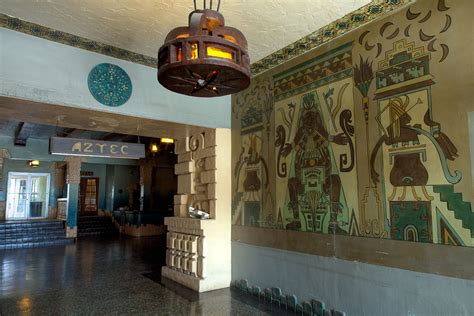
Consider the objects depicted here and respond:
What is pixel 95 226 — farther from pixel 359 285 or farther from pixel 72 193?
pixel 359 285

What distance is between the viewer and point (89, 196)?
1373cm

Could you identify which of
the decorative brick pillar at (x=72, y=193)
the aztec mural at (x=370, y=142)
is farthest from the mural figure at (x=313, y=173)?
the decorative brick pillar at (x=72, y=193)

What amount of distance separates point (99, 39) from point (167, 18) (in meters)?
0.96

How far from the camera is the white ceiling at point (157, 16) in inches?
110

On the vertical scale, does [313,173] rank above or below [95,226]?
above

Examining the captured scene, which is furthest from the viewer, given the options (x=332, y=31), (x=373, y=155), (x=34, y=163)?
(x=34, y=163)

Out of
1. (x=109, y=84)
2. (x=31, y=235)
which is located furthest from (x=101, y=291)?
(x=31, y=235)

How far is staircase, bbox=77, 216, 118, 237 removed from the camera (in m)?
11.6

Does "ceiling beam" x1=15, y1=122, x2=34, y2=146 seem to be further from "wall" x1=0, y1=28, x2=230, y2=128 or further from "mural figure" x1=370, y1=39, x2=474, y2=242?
"mural figure" x1=370, y1=39, x2=474, y2=242

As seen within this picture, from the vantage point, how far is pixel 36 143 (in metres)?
10.1

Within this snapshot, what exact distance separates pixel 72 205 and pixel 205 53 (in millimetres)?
10200

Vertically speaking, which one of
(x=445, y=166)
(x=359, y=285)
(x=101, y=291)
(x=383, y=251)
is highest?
(x=445, y=166)

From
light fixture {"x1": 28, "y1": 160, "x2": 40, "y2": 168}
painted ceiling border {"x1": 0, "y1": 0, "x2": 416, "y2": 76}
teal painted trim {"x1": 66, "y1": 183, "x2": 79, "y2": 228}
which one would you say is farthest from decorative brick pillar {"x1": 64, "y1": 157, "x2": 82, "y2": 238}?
painted ceiling border {"x1": 0, "y1": 0, "x2": 416, "y2": 76}

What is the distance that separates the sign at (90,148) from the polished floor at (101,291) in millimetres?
1744
